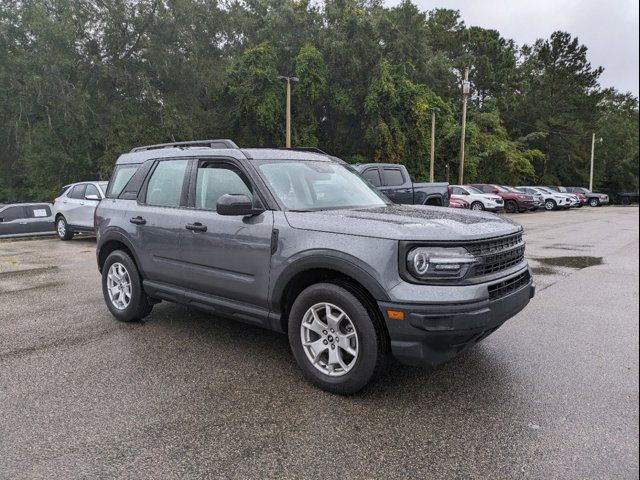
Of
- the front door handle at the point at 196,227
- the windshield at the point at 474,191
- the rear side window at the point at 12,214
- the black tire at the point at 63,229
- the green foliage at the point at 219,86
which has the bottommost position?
the black tire at the point at 63,229

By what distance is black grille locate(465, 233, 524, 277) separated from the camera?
3.39 metres

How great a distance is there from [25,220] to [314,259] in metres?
14.2

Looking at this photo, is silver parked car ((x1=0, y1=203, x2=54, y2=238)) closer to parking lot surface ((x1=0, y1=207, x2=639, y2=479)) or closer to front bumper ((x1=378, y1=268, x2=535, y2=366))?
parking lot surface ((x1=0, y1=207, x2=639, y2=479))

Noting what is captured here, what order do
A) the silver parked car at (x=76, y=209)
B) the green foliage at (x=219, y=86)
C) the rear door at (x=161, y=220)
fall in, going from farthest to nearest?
the green foliage at (x=219, y=86)
the silver parked car at (x=76, y=209)
the rear door at (x=161, y=220)

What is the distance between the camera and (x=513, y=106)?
2072 inches

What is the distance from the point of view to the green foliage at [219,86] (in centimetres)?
2686

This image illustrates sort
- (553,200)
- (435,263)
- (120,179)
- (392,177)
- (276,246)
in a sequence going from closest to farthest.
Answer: (435,263) → (276,246) → (120,179) → (392,177) → (553,200)

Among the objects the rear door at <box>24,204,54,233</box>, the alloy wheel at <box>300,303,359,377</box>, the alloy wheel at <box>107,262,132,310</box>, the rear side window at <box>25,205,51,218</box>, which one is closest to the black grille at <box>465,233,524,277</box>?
the alloy wheel at <box>300,303,359,377</box>

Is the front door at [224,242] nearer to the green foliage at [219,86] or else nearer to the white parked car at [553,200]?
the green foliage at [219,86]

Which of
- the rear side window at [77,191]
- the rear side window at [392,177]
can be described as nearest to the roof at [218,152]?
the rear side window at [392,177]

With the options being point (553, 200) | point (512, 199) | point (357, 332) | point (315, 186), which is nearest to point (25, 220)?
point (315, 186)

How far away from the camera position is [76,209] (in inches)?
511

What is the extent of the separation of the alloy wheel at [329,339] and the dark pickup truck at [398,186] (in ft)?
27.2

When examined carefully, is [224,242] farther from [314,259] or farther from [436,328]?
[436,328]
